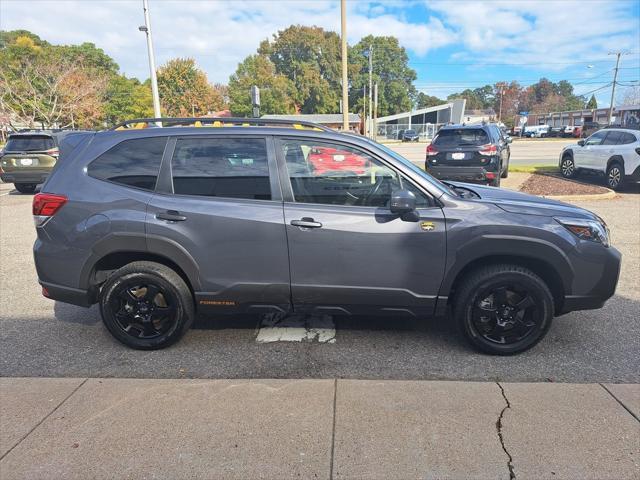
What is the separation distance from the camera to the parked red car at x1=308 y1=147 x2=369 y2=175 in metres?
3.55

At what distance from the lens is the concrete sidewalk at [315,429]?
2.39 metres

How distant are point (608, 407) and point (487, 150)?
838 cm

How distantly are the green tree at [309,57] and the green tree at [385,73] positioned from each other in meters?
3.96

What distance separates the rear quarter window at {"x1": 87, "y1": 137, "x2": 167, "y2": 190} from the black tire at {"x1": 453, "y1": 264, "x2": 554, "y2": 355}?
2.59 meters

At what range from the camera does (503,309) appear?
348cm

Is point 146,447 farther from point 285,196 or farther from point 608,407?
point 608,407

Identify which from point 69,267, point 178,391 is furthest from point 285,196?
point 69,267

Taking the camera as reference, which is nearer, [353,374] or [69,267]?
[353,374]

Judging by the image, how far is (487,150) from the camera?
10.4 meters

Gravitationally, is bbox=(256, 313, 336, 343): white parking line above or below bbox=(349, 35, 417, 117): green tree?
below

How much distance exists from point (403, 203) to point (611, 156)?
11166 mm

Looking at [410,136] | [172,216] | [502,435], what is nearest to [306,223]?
[172,216]

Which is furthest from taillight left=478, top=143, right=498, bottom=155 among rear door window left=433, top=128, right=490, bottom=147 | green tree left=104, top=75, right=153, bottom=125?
green tree left=104, top=75, right=153, bottom=125

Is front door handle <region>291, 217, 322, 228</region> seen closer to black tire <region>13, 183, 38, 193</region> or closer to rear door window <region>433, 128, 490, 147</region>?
rear door window <region>433, 128, 490, 147</region>
